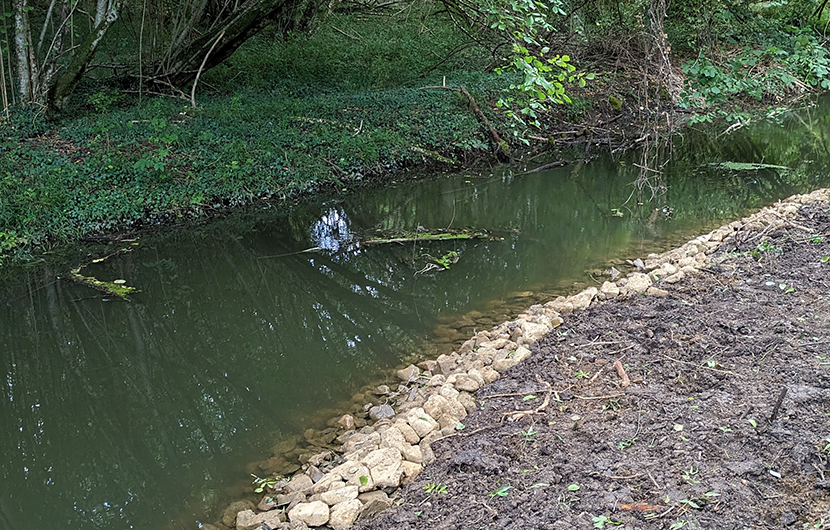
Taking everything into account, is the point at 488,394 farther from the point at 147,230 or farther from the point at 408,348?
the point at 147,230

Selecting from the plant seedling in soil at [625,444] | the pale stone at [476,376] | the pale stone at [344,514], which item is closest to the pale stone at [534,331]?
the pale stone at [476,376]

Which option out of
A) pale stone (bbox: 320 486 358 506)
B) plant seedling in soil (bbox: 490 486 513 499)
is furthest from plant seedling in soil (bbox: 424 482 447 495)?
pale stone (bbox: 320 486 358 506)

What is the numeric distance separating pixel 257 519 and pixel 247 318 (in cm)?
281

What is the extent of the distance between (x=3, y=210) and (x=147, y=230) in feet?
5.01

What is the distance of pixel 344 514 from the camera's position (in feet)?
9.55

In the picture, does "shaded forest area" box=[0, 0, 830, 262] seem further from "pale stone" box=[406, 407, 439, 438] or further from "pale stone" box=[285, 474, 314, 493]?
"pale stone" box=[285, 474, 314, 493]

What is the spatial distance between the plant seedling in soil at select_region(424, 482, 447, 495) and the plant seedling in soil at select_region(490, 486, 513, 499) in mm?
246

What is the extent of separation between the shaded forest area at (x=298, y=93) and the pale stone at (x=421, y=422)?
279 cm

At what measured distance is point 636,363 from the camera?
146 inches

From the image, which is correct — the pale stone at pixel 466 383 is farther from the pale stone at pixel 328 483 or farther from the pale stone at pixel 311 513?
the pale stone at pixel 311 513

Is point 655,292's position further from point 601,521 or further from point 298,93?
point 298,93

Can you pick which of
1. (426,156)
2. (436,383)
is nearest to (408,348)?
(436,383)

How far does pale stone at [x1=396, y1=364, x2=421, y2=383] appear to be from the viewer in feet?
14.9

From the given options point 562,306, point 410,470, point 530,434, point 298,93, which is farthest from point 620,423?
point 298,93
